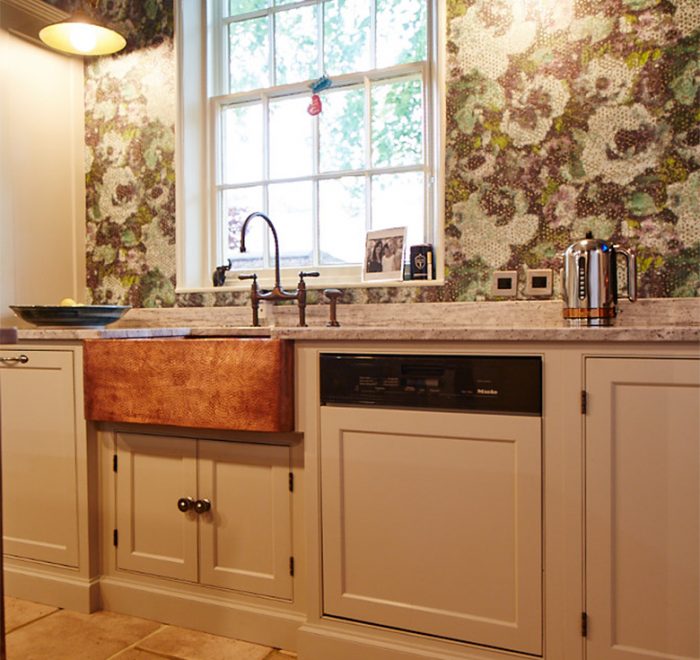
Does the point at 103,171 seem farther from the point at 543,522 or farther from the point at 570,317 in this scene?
the point at 543,522

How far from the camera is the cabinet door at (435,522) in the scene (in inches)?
66.1

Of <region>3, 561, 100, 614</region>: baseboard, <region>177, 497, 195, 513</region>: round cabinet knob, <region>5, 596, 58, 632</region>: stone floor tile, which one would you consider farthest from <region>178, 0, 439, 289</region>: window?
<region>5, 596, 58, 632</region>: stone floor tile

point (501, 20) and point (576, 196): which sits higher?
point (501, 20)

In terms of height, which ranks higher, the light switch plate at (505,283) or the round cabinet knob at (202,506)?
the light switch plate at (505,283)

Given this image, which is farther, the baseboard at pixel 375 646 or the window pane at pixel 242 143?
the window pane at pixel 242 143

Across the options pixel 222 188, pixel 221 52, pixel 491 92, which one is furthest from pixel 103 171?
pixel 491 92

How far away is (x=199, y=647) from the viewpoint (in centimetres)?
205

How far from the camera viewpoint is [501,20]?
234 cm

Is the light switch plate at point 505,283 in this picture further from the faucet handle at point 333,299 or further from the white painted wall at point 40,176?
the white painted wall at point 40,176

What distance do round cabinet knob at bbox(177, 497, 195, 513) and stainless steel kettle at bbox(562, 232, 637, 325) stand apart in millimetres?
1324

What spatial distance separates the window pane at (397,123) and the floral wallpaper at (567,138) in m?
0.30

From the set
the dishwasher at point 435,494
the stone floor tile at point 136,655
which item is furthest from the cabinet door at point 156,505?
the dishwasher at point 435,494

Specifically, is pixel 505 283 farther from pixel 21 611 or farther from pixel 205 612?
pixel 21 611

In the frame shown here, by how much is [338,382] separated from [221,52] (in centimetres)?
196
